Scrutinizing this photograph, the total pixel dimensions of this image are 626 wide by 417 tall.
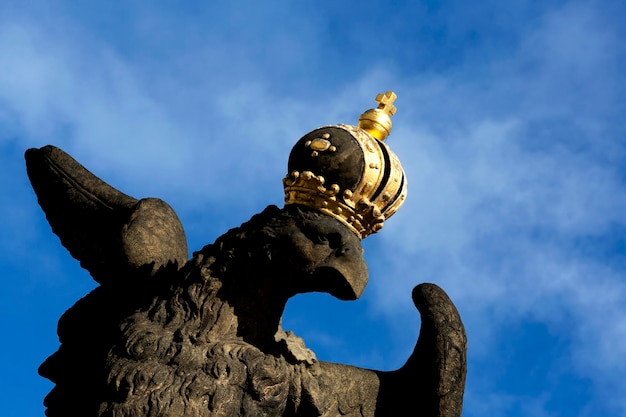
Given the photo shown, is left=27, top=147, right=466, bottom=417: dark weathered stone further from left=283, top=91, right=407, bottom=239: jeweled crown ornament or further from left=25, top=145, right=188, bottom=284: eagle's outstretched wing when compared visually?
left=283, top=91, right=407, bottom=239: jeweled crown ornament

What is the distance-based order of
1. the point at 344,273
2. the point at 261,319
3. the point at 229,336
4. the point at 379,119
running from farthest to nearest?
the point at 379,119, the point at 261,319, the point at 229,336, the point at 344,273

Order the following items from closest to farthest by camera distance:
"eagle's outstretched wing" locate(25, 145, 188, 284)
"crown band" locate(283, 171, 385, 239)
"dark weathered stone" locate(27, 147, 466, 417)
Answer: "dark weathered stone" locate(27, 147, 466, 417) → "crown band" locate(283, 171, 385, 239) → "eagle's outstretched wing" locate(25, 145, 188, 284)

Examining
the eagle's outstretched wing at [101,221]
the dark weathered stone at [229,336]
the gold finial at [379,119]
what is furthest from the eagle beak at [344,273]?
the eagle's outstretched wing at [101,221]

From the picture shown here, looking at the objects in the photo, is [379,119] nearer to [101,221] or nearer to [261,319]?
[261,319]

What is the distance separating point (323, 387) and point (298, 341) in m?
0.38

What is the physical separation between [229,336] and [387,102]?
204cm

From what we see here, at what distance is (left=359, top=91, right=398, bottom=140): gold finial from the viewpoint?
31.2ft

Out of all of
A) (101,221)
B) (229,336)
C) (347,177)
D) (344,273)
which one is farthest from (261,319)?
(101,221)

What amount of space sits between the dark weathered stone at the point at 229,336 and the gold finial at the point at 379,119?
0.86m

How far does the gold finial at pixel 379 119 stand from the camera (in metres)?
9.50

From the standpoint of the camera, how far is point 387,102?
31.7 ft

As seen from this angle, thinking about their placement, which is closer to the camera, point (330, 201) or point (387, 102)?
point (330, 201)

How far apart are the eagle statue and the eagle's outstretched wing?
0.02 m

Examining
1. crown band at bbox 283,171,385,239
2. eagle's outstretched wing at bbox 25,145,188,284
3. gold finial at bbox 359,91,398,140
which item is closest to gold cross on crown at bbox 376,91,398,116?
gold finial at bbox 359,91,398,140
